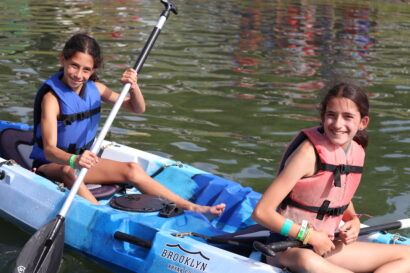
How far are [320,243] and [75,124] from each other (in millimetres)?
1942

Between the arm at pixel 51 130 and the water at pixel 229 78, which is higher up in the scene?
the water at pixel 229 78

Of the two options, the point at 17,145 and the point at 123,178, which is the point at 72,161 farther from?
the point at 17,145

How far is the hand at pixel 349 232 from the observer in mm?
3342

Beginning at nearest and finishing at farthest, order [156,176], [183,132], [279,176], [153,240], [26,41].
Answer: [279,176], [153,240], [156,176], [183,132], [26,41]

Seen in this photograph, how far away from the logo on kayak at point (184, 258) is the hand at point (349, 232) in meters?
A: 0.67

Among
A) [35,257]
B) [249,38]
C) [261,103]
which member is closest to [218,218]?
[35,257]

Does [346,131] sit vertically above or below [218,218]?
above

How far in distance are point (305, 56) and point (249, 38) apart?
92.4 inches

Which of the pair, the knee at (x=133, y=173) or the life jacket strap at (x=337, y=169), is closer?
the life jacket strap at (x=337, y=169)

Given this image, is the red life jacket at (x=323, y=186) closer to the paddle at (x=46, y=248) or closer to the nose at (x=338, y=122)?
the nose at (x=338, y=122)

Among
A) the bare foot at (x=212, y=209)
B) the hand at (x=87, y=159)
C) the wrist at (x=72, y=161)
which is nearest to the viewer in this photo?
the hand at (x=87, y=159)

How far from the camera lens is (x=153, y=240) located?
3.69m

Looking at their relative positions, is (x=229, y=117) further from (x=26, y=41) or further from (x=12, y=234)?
(x=26, y=41)

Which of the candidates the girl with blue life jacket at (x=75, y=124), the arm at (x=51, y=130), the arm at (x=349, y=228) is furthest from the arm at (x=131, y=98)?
the arm at (x=349, y=228)
